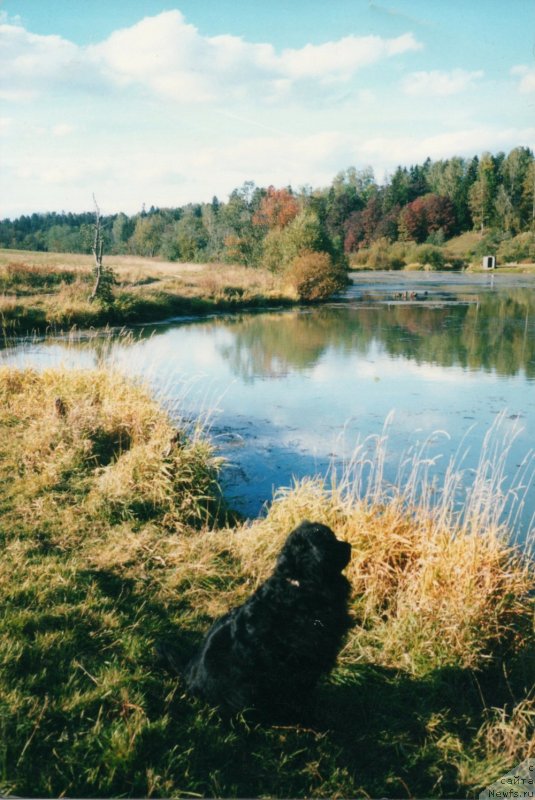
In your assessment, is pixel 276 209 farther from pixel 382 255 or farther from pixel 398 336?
pixel 398 336

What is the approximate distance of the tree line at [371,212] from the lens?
45.0m

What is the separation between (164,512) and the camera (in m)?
5.50

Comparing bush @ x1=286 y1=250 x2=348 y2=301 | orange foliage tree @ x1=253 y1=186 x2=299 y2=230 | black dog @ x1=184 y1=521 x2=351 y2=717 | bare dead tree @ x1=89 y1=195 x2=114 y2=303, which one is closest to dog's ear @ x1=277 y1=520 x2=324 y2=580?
black dog @ x1=184 y1=521 x2=351 y2=717

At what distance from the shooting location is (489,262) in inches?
1991

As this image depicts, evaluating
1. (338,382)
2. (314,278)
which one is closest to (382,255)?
(314,278)

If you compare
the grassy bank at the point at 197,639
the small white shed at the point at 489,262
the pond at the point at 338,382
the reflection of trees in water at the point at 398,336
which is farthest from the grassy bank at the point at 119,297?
the small white shed at the point at 489,262

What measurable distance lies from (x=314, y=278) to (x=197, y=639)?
26.7 m

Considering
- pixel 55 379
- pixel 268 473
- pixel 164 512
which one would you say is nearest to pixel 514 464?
pixel 268 473

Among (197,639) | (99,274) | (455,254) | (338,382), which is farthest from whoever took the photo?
(455,254)

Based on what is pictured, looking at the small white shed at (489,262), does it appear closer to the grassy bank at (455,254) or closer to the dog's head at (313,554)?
the grassy bank at (455,254)

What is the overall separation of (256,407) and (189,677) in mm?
7474

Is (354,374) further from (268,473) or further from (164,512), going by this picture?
(164,512)

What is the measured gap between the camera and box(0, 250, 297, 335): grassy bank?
18031mm

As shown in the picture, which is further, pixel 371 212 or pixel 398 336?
pixel 371 212
